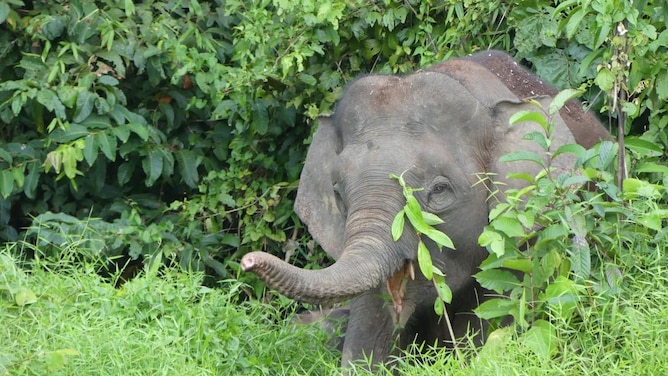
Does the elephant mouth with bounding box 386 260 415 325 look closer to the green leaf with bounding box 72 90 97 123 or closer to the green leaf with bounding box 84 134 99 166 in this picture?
the green leaf with bounding box 84 134 99 166

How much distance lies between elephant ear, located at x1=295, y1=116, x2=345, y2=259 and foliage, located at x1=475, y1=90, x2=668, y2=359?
944mm

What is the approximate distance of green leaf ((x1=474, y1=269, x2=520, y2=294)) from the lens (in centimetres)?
527

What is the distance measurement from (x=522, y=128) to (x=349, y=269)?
1060 millimetres

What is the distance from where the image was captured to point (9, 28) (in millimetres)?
7898

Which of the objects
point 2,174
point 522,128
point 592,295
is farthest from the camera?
point 2,174

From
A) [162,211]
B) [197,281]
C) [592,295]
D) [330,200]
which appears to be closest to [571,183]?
[592,295]

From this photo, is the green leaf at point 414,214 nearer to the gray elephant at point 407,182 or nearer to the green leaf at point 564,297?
the gray elephant at point 407,182

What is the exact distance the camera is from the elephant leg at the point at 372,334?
605 cm

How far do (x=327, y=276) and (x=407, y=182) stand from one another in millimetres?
588

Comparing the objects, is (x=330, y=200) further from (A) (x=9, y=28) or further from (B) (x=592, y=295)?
(A) (x=9, y=28)

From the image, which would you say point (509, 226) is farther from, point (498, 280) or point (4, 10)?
point (4, 10)

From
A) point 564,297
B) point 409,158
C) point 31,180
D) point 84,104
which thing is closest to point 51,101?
point 84,104

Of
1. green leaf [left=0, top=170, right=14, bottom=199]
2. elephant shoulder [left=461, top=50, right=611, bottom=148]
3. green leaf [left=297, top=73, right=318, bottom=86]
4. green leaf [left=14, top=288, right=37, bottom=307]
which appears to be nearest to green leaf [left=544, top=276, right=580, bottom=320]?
elephant shoulder [left=461, top=50, right=611, bottom=148]

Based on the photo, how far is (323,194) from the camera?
20.3 ft
